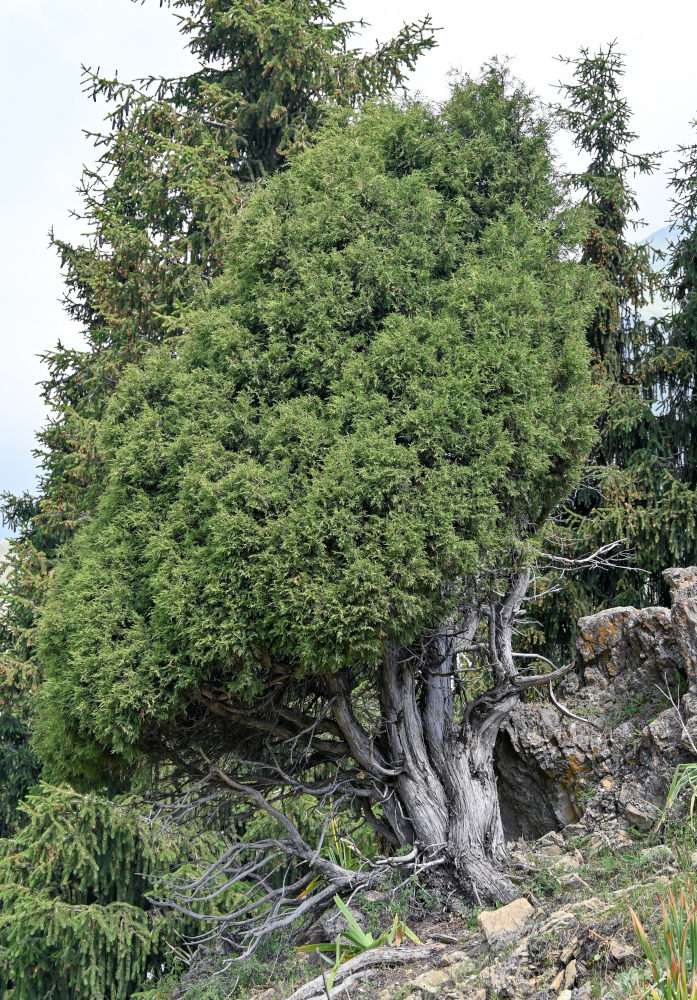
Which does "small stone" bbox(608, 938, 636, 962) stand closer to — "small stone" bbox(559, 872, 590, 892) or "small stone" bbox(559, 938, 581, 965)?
"small stone" bbox(559, 938, 581, 965)

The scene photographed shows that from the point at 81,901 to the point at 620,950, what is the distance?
8566mm

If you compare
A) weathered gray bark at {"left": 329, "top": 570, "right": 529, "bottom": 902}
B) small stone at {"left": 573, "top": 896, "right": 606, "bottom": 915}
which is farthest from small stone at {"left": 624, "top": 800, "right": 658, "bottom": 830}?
small stone at {"left": 573, "top": 896, "right": 606, "bottom": 915}

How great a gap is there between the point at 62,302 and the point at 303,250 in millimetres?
9701

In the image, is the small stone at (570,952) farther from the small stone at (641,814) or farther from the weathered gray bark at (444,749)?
the small stone at (641,814)

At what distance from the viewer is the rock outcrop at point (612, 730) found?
732 centimetres

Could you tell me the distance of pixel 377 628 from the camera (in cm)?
621

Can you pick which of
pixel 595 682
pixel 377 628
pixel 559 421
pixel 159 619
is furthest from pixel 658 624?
pixel 159 619

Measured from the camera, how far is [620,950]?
181 inches

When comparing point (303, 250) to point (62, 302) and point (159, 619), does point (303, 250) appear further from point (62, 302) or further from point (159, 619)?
point (62, 302)

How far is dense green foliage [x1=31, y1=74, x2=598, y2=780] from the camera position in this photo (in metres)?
6.20

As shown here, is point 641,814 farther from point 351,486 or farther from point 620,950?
point 351,486

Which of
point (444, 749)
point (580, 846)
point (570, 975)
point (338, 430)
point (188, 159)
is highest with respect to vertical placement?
point (188, 159)

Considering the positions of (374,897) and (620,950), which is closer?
(620,950)

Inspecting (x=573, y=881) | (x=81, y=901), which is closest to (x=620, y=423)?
(x=573, y=881)
